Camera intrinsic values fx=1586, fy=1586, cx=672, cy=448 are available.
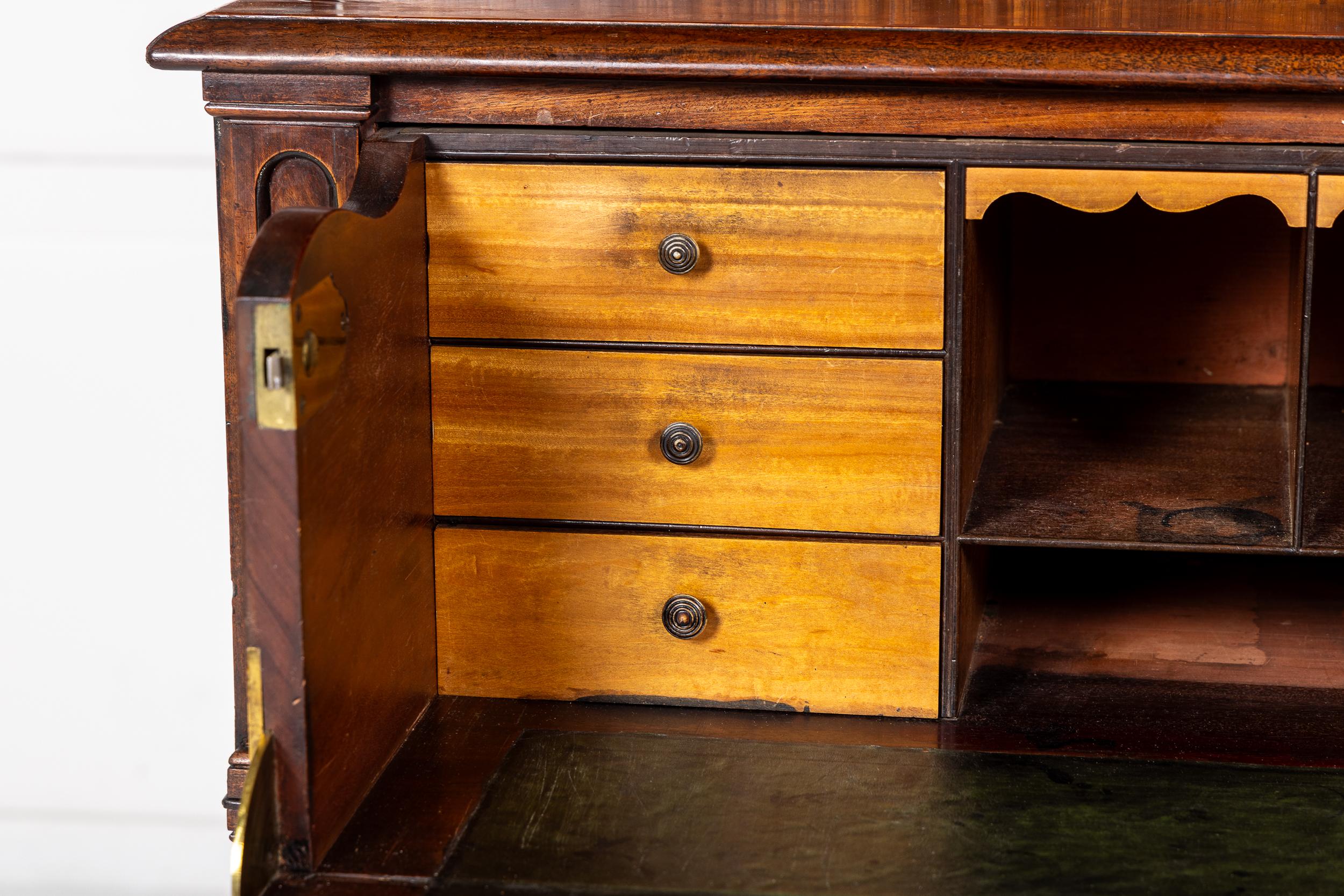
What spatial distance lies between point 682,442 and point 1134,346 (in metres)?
0.81

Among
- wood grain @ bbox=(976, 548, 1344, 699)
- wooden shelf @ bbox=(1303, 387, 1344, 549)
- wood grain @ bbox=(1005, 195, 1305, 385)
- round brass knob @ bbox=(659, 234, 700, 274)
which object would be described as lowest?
wood grain @ bbox=(976, 548, 1344, 699)

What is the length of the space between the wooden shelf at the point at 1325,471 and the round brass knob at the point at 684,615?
538 mm

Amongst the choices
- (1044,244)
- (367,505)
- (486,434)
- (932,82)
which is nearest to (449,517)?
(486,434)

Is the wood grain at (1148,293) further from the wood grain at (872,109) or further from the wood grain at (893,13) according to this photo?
the wood grain at (872,109)

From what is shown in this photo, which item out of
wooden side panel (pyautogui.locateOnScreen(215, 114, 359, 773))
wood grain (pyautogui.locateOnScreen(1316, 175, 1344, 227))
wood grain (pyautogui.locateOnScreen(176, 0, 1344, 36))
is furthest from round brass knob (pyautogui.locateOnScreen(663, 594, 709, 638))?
wood grain (pyautogui.locateOnScreen(1316, 175, 1344, 227))

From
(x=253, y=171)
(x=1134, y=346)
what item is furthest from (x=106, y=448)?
(x=1134, y=346)

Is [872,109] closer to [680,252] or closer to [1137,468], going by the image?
[680,252]

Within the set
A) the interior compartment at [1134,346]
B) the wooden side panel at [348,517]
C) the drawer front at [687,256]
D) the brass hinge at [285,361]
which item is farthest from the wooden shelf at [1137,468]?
the brass hinge at [285,361]

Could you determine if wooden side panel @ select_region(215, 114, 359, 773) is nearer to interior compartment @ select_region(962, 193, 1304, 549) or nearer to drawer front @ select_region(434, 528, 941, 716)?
drawer front @ select_region(434, 528, 941, 716)

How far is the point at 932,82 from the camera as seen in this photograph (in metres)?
1.31

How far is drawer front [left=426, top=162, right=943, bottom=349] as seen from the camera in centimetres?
137

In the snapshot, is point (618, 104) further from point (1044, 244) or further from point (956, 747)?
point (1044, 244)

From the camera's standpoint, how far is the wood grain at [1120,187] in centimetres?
132

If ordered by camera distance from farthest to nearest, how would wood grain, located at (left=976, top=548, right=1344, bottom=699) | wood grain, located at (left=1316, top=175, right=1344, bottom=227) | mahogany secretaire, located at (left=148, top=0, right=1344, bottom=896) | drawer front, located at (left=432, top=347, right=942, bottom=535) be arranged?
1. wood grain, located at (left=976, top=548, right=1344, bottom=699)
2. drawer front, located at (left=432, top=347, right=942, bottom=535)
3. wood grain, located at (left=1316, top=175, right=1344, bottom=227)
4. mahogany secretaire, located at (left=148, top=0, right=1344, bottom=896)
